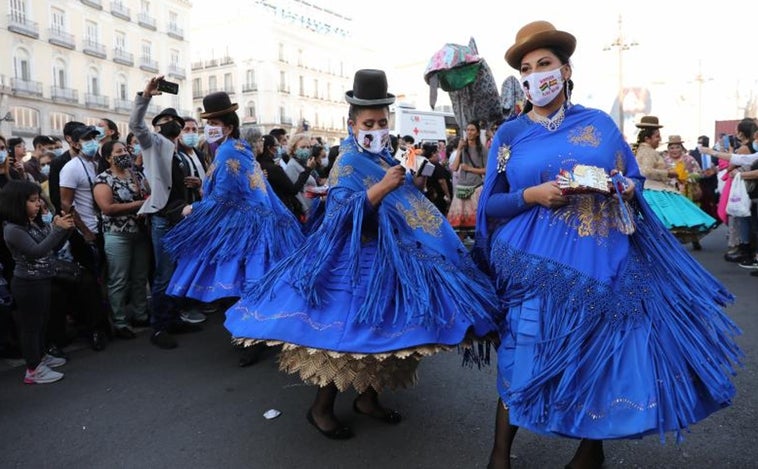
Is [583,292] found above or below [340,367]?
above

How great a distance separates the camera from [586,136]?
2625 millimetres

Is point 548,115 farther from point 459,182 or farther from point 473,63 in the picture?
point 459,182

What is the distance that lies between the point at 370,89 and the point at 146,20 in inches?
1801

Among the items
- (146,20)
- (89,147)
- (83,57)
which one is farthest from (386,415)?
(146,20)

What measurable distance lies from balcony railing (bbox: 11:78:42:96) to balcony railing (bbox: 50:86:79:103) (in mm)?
835

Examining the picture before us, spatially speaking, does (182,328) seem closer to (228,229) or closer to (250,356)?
(250,356)

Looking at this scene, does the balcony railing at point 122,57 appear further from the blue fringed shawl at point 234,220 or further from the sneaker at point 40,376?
the sneaker at point 40,376

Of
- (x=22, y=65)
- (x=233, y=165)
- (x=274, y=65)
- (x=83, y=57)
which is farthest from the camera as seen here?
(x=274, y=65)

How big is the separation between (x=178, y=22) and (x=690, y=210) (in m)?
46.4

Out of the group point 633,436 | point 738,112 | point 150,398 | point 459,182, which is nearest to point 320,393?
point 150,398

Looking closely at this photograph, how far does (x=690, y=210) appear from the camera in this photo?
7.25 meters

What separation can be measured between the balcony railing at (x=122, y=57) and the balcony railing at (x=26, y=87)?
6.66 m

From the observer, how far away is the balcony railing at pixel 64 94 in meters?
35.8

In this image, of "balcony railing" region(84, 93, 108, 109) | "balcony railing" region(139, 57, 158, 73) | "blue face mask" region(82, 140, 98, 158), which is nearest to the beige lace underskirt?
"blue face mask" region(82, 140, 98, 158)
